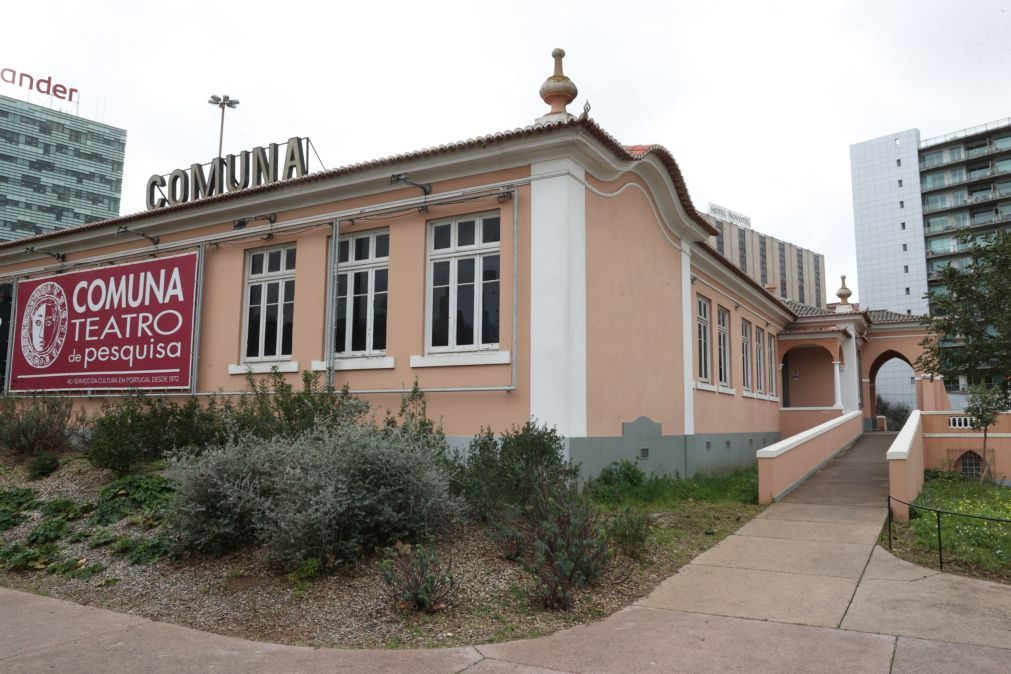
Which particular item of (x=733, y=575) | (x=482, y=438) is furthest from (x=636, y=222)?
(x=733, y=575)

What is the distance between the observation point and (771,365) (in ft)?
80.5

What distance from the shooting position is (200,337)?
14.2 metres

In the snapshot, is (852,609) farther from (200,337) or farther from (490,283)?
(200,337)

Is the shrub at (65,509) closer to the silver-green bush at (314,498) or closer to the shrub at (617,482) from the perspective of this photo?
the silver-green bush at (314,498)

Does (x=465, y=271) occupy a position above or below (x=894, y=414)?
above

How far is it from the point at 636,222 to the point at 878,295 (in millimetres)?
78035

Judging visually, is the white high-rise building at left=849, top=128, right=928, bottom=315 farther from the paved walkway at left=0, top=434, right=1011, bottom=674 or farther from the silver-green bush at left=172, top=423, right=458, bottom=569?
the silver-green bush at left=172, top=423, right=458, bottom=569

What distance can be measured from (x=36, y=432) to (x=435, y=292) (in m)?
7.09

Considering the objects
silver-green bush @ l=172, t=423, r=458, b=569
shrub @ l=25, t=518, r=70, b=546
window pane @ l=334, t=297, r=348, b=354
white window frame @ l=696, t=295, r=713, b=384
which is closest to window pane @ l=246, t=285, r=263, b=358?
window pane @ l=334, t=297, r=348, b=354

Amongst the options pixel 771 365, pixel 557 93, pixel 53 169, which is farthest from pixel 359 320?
pixel 53 169

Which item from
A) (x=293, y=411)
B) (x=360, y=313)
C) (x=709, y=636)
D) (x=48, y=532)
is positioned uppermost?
(x=360, y=313)

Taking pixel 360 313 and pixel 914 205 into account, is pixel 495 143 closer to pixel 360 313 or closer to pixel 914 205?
pixel 360 313

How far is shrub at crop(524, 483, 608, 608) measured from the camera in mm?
5809

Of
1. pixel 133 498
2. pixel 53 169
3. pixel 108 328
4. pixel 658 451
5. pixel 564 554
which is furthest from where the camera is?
pixel 53 169
